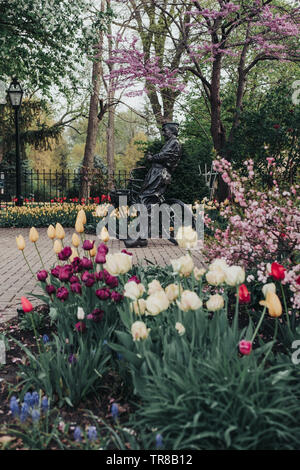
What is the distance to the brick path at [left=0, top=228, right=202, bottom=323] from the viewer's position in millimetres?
5336

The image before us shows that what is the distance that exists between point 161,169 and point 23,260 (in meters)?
3.36

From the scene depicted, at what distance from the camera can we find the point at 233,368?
2229 mm

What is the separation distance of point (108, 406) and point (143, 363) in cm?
43

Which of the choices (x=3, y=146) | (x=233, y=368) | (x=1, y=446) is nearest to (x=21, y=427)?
(x=1, y=446)

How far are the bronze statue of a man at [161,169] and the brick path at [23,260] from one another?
71 centimetres

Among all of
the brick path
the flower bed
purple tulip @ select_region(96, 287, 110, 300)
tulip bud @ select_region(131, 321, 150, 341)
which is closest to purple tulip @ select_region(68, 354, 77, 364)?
the flower bed

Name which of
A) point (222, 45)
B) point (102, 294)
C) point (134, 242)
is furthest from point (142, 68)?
point (102, 294)

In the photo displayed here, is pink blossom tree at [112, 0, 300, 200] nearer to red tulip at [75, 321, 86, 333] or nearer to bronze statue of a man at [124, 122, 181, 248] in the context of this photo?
bronze statue of a man at [124, 122, 181, 248]

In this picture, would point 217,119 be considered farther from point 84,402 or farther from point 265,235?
point 84,402

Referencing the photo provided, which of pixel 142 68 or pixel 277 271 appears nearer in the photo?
pixel 277 271

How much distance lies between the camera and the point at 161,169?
31.0 ft

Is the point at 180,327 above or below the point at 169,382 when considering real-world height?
above

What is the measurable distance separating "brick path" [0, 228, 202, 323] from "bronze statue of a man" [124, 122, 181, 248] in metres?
0.71

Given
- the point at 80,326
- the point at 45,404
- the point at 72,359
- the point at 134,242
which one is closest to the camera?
the point at 45,404
